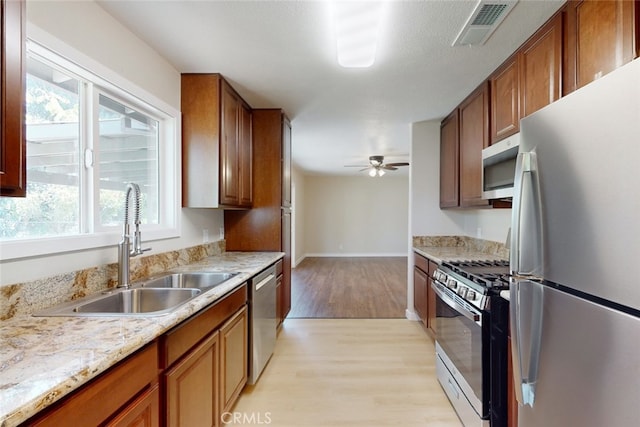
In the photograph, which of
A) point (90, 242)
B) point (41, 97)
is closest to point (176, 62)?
point (41, 97)

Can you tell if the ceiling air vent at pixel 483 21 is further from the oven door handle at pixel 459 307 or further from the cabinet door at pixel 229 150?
the cabinet door at pixel 229 150

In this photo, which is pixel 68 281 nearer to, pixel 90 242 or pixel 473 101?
pixel 90 242

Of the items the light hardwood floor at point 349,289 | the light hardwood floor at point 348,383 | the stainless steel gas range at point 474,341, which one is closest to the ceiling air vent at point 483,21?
the stainless steel gas range at point 474,341

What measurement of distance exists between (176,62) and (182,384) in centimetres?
210

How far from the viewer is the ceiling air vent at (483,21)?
1.56 metres

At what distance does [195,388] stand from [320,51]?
6.73 ft

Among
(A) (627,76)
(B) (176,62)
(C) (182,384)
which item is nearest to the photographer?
(A) (627,76)

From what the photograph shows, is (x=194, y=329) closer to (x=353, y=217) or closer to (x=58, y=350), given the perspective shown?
(x=58, y=350)

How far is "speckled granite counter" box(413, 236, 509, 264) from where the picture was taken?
276 centimetres

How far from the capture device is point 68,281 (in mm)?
1427

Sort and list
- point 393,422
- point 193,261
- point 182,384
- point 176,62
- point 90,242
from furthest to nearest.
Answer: point 193,261
point 176,62
point 393,422
point 90,242
point 182,384

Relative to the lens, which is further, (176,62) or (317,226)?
(317,226)

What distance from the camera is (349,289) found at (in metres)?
5.23

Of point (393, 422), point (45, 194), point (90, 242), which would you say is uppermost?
point (45, 194)
